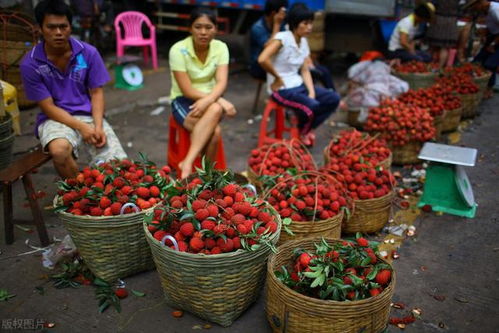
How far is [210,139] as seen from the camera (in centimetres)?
380

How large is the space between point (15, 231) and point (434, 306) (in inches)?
116

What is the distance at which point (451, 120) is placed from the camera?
5.46 meters

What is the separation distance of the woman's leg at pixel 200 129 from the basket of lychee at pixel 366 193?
3.44 ft

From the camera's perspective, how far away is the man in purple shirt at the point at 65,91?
305 cm

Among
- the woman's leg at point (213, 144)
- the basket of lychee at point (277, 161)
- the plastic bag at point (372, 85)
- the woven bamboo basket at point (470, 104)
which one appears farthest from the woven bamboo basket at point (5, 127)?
the woven bamboo basket at point (470, 104)

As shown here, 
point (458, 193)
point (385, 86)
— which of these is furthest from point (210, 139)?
point (385, 86)

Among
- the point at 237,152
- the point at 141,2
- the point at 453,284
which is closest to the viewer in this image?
the point at 453,284

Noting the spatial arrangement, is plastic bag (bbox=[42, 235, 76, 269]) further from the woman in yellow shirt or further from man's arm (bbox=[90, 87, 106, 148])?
the woman in yellow shirt

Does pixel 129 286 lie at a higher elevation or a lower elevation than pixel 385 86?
lower

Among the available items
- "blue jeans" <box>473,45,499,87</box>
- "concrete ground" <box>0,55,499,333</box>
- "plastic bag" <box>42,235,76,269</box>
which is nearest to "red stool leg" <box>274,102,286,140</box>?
"concrete ground" <box>0,55,499,333</box>

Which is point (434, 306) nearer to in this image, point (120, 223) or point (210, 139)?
point (120, 223)

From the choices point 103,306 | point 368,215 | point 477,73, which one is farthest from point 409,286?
point 477,73

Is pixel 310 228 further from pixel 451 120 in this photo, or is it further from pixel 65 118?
pixel 451 120

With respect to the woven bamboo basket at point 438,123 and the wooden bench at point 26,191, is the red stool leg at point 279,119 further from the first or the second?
the wooden bench at point 26,191
